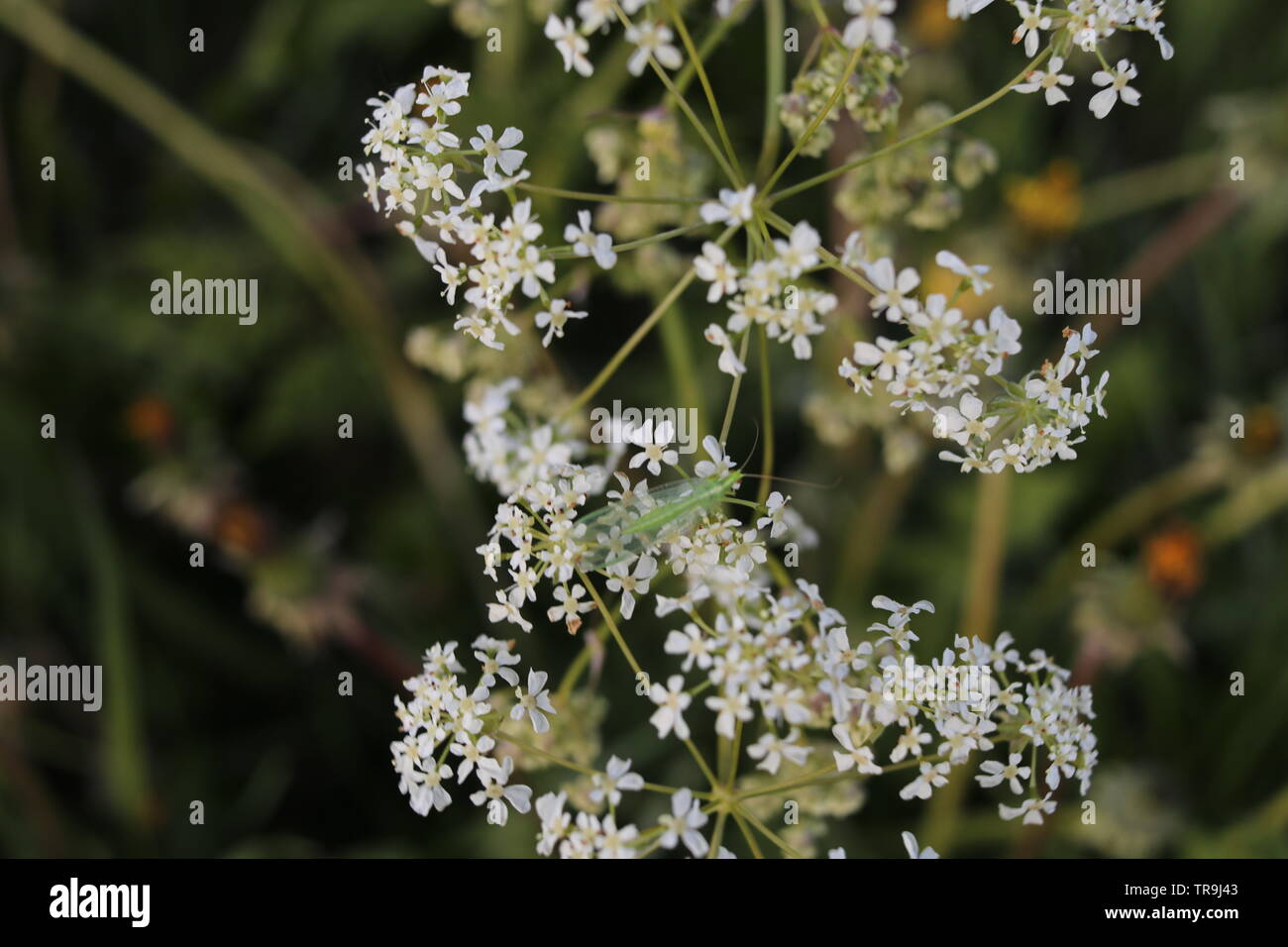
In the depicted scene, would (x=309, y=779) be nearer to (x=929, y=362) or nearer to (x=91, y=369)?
(x=91, y=369)

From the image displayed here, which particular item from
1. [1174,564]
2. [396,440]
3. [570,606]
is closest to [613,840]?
[570,606]

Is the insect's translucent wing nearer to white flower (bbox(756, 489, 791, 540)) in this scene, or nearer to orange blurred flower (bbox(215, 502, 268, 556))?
white flower (bbox(756, 489, 791, 540))

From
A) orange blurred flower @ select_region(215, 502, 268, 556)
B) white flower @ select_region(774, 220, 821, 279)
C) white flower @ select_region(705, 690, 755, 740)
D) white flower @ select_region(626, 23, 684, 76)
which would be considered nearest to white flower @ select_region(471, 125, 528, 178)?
white flower @ select_region(626, 23, 684, 76)

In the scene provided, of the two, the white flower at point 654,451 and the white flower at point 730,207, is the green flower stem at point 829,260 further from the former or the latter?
the white flower at point 654,451

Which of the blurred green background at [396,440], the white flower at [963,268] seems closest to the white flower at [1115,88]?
the white flower at [963,268]

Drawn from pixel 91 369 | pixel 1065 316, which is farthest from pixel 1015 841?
pixel 91 369
